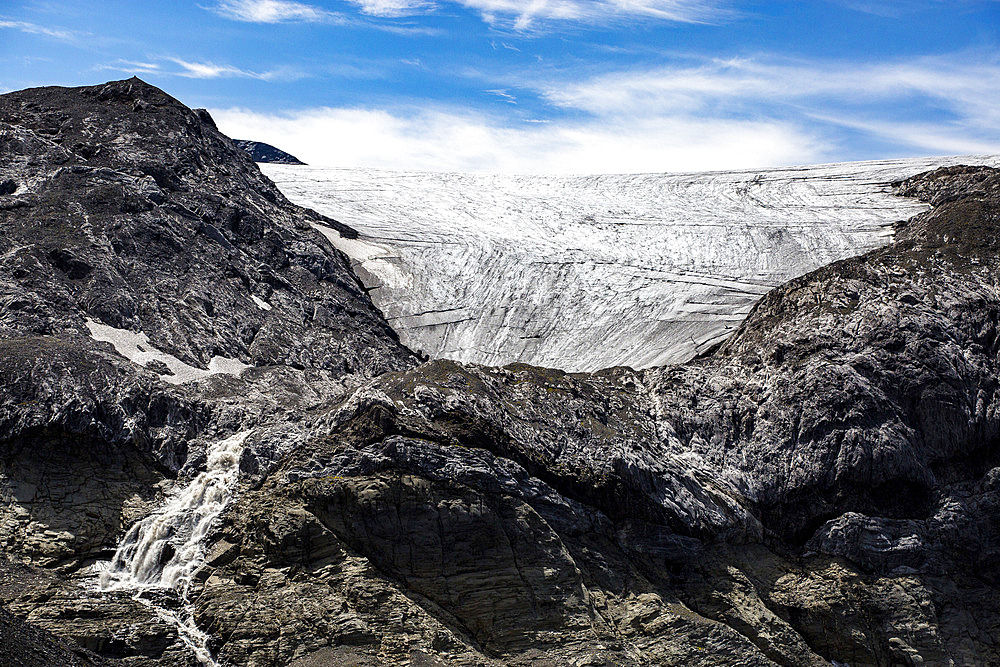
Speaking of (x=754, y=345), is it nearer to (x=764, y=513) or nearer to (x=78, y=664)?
(x=764, y=513)

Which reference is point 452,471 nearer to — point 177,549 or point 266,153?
point 177,549

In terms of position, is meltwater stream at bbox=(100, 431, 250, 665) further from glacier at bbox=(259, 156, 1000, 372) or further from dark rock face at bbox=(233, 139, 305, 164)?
dark rock face at bbox=(233, 139, 305, 164)

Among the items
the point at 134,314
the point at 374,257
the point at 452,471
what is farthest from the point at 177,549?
the point at 374,257

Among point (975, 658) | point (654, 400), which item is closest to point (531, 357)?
point (654, 400)

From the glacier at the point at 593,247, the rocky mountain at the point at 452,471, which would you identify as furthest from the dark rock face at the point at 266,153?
the rocky mountain at the point at 452,471

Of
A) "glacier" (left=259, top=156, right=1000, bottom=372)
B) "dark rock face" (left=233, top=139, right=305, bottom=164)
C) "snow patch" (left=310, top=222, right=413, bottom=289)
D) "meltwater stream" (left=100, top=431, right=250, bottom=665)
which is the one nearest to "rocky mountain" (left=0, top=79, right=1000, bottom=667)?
"meltwater stream" (left=100, top=431, right=250, bottom=665)

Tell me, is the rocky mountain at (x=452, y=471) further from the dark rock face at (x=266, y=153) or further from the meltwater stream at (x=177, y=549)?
the dark rock face at (x=266, y=153)
